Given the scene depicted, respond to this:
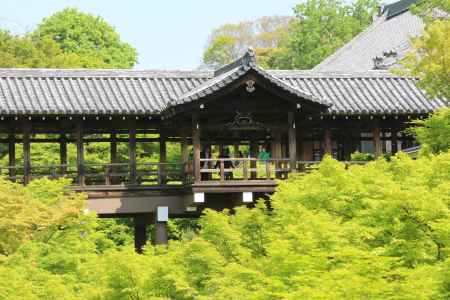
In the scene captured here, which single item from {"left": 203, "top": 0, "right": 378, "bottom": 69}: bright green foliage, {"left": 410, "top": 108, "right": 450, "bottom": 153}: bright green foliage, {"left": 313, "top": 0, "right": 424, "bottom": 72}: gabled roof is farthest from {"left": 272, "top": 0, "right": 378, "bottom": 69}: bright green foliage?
{"left": 410, "top": 108, "right": 450, "bottom": 153}: bright green foliage

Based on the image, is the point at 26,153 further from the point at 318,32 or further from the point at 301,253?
the point at 318,32

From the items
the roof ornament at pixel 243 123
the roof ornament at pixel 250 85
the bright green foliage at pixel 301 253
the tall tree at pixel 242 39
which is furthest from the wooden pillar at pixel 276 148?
the tall tree at pixel 242 39

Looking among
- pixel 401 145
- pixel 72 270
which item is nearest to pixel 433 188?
pixel 72 270

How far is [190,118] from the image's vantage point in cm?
2953

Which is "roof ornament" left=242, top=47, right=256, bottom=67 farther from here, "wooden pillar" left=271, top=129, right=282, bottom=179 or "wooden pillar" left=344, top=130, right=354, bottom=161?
"wooden pillar" left=344, top=130, right=354, bottom=161

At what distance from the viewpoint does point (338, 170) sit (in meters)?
19.5

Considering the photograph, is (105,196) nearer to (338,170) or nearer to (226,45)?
(338,170)

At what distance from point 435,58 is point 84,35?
47300 millimetres

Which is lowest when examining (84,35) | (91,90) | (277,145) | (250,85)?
(277,145)

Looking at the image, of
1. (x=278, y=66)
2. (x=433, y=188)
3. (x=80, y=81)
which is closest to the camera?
(x=433, y=188)

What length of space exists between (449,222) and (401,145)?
23055mm

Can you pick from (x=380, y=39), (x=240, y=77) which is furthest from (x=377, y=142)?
(x=380, y=39)

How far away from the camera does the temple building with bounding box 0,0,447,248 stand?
28531 millimetres

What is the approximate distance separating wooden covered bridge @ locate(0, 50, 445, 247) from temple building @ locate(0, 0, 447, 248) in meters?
0.03
